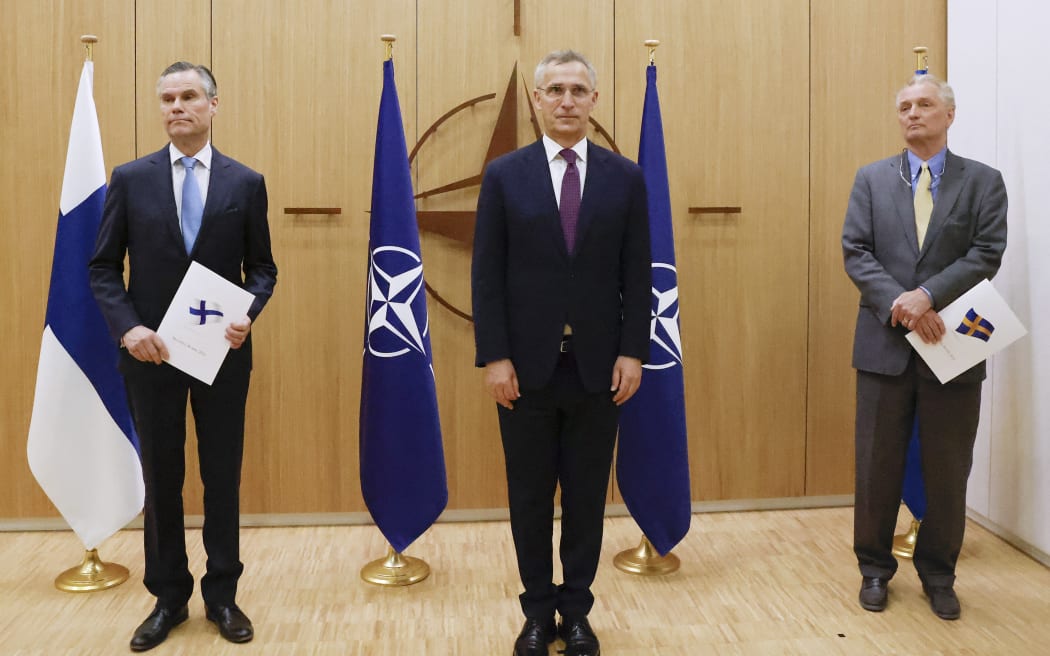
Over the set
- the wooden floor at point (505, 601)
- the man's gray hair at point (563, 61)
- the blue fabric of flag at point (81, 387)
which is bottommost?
the wooden floor at point (505, 601)

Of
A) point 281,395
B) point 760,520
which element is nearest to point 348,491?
point 281,395

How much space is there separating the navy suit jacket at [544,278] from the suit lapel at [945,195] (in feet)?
3.73

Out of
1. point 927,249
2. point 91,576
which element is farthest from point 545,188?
point 91,576

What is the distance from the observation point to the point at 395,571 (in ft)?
10.4

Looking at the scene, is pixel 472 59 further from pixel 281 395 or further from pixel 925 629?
pixel 925 629

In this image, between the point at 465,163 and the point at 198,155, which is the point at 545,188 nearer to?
the point at 198,155

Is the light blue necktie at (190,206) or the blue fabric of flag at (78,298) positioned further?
the blue fabric of flag at (78,298)

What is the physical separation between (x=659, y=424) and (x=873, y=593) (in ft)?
3.03

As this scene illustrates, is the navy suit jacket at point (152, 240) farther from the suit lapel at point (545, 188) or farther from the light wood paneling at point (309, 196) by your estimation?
the light wood paneling at point (309, 196)

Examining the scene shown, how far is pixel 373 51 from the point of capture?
3693 mm

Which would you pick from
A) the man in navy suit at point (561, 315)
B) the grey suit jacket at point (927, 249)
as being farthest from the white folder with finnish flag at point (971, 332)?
the man in navy suit at point (561, 315)

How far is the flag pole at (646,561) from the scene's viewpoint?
3.24 meters

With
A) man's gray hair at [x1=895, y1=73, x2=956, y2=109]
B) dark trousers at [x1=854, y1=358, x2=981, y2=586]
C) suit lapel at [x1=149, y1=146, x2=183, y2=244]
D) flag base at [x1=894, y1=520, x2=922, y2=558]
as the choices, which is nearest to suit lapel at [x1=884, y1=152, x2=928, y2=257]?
man's gray hair at [x1=895, y1=73, x2=956, y2=109]

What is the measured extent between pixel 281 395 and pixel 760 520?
86.2 inches
